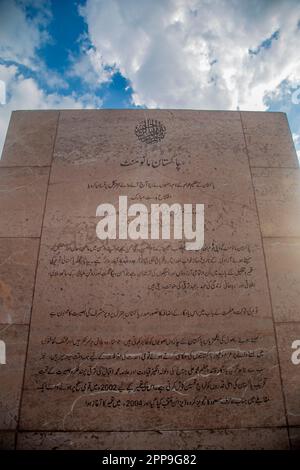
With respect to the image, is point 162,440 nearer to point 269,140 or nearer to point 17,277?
point 17,277

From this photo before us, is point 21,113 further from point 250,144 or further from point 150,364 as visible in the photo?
point 150,364

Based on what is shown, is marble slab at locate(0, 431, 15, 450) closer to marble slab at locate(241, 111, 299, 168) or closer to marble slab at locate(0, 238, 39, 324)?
marble slab at locate(0, 238, 39, 324)

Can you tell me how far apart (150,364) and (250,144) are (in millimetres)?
3282

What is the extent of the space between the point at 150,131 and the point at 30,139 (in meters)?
1.76

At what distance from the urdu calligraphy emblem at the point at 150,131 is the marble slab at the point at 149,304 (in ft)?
0.20

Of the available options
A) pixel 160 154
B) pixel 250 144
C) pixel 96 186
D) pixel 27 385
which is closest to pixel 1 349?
pixel 27 385

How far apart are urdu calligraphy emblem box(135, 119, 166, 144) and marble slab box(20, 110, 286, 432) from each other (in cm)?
6

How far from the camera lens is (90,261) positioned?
3348mm

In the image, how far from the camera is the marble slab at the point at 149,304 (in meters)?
2.82

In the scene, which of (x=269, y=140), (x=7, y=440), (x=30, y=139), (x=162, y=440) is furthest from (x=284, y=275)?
(x=30, y=139)

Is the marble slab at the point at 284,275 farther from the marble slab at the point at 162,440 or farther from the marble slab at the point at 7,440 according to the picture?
the marble slab at the point at 7,440

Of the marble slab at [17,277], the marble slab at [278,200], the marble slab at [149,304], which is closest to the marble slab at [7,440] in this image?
the marble slab at [149,304]

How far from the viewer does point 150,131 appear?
4.10 metres

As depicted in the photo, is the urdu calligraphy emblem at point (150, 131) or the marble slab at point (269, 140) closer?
the marble slab at point (269, 140)
